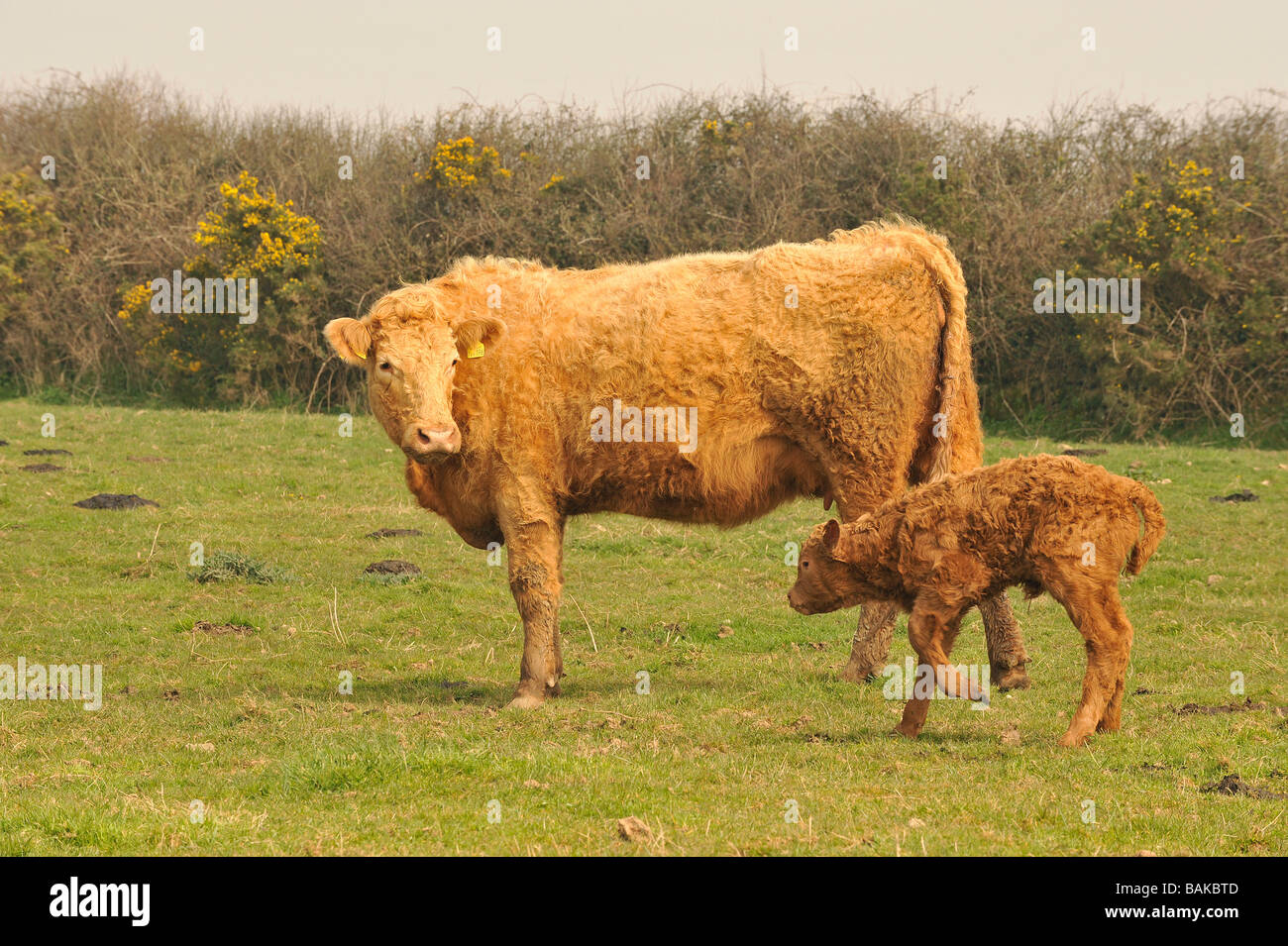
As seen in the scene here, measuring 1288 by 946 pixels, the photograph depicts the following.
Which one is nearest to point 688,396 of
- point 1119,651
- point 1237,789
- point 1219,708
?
point 1119,651

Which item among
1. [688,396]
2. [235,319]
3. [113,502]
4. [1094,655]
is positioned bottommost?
[1094,655]

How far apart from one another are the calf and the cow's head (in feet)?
8.49

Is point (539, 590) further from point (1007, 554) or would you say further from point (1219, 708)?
point (1219, 708)

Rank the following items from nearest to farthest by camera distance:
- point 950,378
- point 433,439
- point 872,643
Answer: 1. point 433,439
2. point 950,378
3. point 872,643

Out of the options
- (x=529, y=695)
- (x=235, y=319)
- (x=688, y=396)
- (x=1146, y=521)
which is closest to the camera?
(x=1146, y=521)

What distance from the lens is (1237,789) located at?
6273mm

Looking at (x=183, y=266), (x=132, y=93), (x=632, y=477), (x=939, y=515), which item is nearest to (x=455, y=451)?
(x=632, y=477)

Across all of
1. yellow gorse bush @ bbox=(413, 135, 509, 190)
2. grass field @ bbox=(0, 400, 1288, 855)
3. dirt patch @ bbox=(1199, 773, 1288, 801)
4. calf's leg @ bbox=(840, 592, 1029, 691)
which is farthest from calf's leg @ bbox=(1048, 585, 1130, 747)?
yellow gorse bush @ bbox=(413, 135, 509, 190)

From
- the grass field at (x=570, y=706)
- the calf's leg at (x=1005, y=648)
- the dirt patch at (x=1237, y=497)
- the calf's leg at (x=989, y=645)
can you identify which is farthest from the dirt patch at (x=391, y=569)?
the dirt patch at (x=1237, y=497)

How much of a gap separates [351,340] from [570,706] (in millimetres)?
2831

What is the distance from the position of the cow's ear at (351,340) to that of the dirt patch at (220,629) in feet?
10.2

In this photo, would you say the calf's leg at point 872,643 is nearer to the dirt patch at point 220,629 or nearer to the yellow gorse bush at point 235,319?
the dirt patch at point 220,629

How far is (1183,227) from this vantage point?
22859 millimetres
